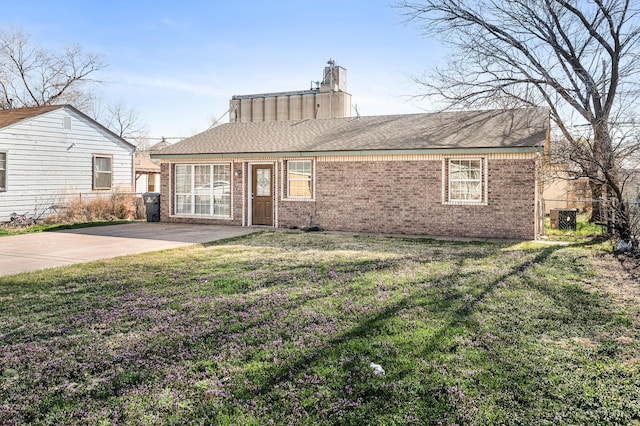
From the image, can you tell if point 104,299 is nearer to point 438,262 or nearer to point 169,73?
point 438,262

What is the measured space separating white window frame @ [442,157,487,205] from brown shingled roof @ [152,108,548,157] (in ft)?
1.72

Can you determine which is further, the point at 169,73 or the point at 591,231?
the point at 169,73

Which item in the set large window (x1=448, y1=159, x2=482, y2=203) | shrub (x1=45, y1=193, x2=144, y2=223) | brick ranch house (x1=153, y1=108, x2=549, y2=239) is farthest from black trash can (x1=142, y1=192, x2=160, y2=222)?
large window (x1=448, y1=159, x2=482, y2=203)

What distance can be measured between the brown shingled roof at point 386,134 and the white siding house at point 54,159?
4401 millimetres

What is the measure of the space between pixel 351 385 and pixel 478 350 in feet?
4.85

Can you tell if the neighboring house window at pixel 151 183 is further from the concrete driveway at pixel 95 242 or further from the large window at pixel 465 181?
the large window at pixel 465 181

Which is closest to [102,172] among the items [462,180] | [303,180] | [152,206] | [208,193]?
[152,206]

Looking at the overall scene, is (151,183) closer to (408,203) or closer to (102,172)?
(102,172)

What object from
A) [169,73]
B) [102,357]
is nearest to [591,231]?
[102,357]

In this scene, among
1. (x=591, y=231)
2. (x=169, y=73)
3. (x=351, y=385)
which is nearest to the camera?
(x=351, y=385)

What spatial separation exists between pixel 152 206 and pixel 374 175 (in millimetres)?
8941

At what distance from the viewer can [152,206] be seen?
62.2 feet

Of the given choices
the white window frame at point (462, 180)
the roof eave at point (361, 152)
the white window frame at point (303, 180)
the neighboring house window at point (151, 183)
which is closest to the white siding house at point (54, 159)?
the roof eave at point (361, 152)

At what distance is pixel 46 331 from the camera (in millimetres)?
5387
